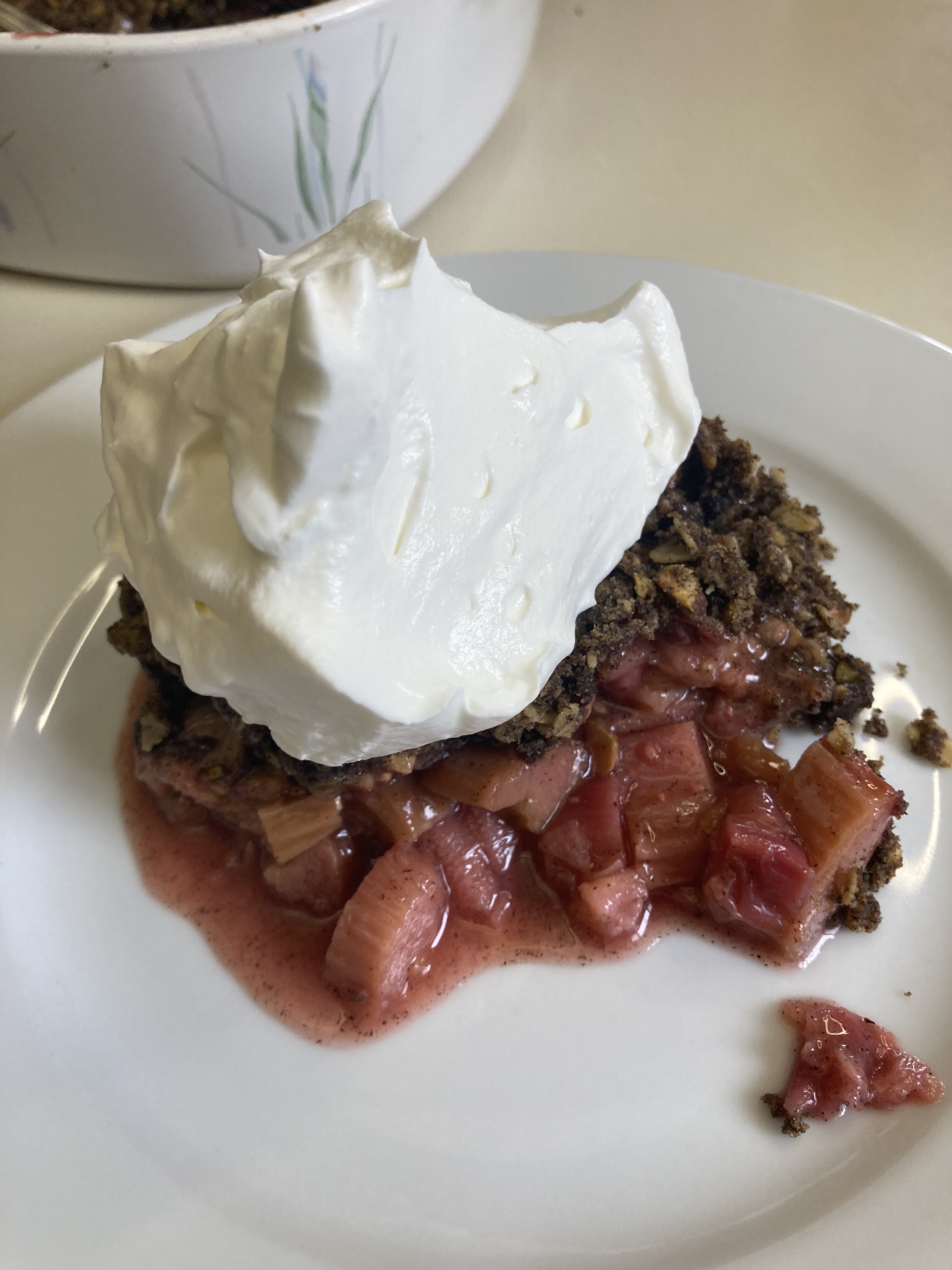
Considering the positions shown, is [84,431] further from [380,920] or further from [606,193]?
[606,193]

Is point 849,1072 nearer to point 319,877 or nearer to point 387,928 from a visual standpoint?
point 387,928

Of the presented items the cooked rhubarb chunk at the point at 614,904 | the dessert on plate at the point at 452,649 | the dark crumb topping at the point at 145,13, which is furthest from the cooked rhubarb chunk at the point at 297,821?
the dark crumb topping at the point at 145,13

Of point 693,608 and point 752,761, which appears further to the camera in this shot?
point 752,761

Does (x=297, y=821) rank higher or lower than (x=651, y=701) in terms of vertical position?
lower

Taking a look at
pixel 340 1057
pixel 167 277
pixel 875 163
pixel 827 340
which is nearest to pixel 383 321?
pixel 340 1057

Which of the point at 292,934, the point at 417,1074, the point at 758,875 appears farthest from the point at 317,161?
the point at 417,1074

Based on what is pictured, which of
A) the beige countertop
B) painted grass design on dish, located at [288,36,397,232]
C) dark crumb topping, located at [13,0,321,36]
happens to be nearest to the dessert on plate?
painted grass design on dish, located at [288,36,397,232]

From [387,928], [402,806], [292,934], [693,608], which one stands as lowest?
[292,934]
